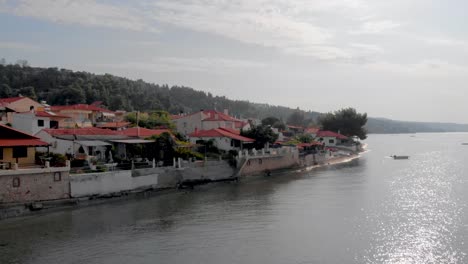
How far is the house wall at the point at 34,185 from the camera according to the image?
2872 cm

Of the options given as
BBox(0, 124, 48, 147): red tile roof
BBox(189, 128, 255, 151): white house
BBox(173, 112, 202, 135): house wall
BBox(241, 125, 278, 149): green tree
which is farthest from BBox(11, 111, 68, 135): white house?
BBox(241, 125, 278, 149): green tree

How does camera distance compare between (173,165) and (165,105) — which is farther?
(165,105)

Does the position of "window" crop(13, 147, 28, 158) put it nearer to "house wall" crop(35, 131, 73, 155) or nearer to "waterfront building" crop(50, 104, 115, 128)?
"house wall" crop(35, 131, 73, 155)

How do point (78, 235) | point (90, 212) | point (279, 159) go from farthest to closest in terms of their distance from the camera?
point (279, 159), point (90, 212), point (78, 235)

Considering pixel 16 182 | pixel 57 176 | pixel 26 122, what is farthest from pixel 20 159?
pixel 26 122

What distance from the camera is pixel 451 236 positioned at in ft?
78.2

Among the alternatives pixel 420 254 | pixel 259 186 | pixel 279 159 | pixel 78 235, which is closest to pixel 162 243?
pixel 78 235

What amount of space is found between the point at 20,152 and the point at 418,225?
25.6 m

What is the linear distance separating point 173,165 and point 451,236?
23.9 m

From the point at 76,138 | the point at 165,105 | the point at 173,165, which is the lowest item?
the point at 173,165

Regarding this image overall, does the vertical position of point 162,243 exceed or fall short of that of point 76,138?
it falls short

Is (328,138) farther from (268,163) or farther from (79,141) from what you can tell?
(79,141)

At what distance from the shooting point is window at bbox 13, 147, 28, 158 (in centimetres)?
3183

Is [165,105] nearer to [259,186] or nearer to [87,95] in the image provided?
[87,95]
